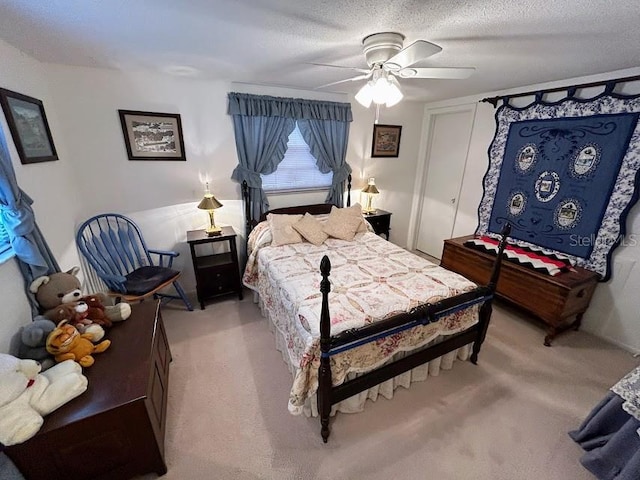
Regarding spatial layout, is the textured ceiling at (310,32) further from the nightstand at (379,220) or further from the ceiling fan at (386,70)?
the nightstand at (379,220)

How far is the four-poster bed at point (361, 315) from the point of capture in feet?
5.05

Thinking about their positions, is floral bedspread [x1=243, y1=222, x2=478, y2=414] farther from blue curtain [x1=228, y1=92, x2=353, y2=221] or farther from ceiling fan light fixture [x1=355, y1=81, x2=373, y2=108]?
ceiling fan light fixture [x1=355, y1=81, x2=373, y2=108]

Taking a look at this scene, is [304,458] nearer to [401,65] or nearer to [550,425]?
[550,425]

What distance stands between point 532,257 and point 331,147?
253 centimetres

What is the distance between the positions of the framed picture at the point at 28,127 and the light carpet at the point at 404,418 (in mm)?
1789

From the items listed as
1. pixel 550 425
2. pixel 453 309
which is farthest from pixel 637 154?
pixel 550 425

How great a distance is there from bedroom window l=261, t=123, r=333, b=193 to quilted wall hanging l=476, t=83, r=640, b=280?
218 cm

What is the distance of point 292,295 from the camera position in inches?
76.5

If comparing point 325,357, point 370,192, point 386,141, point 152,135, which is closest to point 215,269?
point 152,135

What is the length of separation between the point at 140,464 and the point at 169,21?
2.32 meters

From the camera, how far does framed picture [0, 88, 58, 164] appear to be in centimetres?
168

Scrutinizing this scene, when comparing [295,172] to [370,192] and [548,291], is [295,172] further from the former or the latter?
[548,291]

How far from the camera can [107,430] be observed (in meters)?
1.24

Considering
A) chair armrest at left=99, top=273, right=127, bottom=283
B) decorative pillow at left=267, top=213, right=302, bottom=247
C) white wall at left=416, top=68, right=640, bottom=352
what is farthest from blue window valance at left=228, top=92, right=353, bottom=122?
chair armrest at left=99, top=273, right=127, bottom=283
